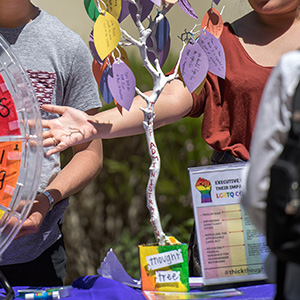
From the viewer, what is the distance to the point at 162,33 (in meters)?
1.39

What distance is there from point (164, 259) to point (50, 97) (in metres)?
0.62

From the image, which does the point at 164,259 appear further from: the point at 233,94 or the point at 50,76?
the point at 50,76

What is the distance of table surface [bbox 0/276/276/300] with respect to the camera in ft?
3.92

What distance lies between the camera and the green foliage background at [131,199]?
294 centimetres

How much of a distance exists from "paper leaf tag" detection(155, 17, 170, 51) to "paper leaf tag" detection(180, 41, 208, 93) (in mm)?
75

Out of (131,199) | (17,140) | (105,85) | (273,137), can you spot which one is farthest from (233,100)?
(131,199)

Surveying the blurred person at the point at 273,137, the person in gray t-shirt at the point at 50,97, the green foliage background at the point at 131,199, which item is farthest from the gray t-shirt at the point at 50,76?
the green foliage background at the point at 131,199

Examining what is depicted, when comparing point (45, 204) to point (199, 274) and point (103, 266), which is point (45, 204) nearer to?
point (103, 266)

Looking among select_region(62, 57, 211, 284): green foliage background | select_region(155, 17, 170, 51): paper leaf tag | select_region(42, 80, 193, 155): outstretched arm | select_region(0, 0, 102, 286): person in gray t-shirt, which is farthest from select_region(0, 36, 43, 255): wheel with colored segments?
select_region(62, 57, 211, 284): green foliage background

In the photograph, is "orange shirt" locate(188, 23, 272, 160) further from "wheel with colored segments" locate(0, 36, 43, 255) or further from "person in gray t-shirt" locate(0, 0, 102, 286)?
"wheel with colored segments" locate(0, 36, 43, 255)

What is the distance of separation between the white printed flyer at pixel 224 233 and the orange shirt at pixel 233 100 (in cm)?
14

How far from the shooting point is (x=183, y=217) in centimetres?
297

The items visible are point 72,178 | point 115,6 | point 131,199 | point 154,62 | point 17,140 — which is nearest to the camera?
point 17,140

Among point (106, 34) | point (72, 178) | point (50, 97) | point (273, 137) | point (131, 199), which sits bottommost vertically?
point (131, 199)
